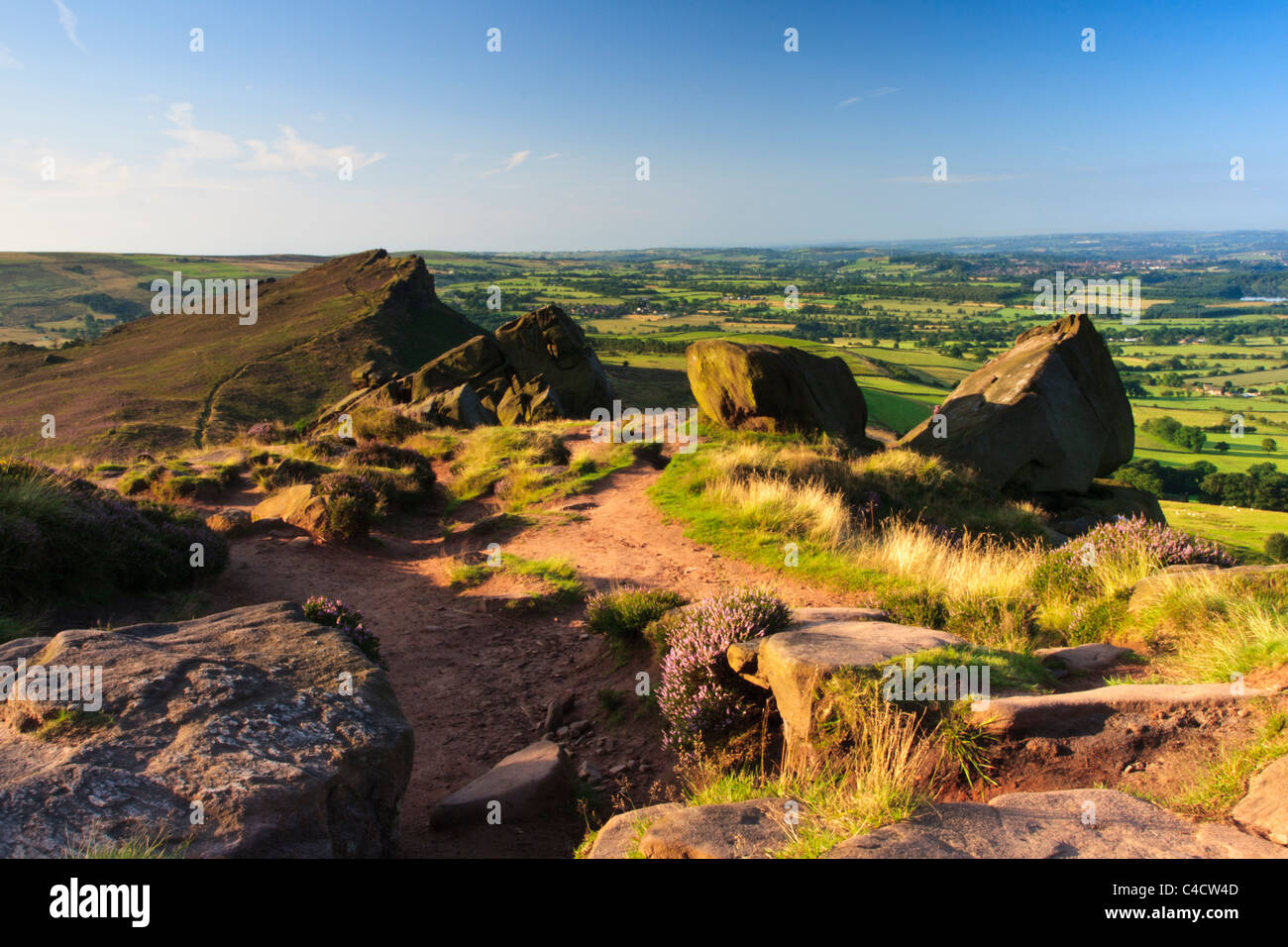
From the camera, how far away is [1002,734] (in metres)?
4.62

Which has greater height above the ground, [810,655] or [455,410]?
[455,410]

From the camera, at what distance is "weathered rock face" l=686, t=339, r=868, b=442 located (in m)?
16.9

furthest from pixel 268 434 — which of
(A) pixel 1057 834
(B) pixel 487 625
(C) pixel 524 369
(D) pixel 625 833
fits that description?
(A) pixel 1057 834

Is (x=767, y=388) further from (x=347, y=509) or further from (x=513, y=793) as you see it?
(x=513, y=793)

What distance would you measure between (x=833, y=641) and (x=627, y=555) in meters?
6.03

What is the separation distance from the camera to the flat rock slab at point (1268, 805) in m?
3.23

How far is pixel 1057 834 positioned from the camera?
11.1ft

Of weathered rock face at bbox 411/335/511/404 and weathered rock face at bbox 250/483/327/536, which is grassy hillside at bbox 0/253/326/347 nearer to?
weathered rock face at bbox 411/335/511/404

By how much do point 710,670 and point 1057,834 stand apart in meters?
3.33

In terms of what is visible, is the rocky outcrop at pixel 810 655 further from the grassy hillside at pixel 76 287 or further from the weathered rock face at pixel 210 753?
the grassy hillside at pixel 76 287

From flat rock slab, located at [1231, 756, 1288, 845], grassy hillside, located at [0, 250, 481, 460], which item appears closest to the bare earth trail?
flat rock slab, located at [1231, 756, 1288, 845]

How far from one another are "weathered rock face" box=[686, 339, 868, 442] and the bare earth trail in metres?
3.55
